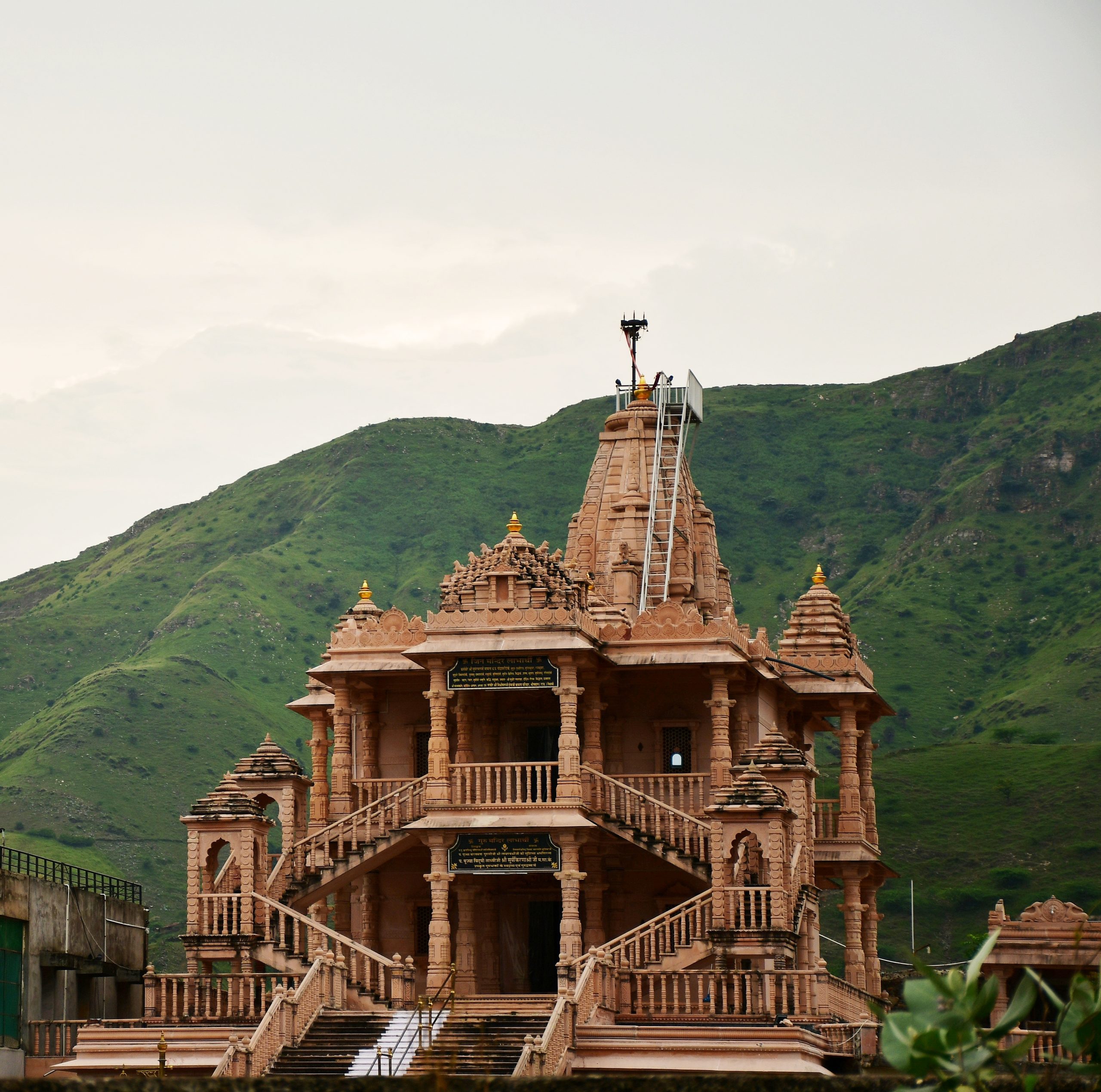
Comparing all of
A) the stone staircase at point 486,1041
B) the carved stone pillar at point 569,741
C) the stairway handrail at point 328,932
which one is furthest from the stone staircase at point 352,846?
the stone staircase at point 486,1041

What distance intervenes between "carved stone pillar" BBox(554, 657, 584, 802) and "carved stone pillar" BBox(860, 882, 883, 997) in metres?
9.83

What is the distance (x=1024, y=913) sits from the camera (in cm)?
3900

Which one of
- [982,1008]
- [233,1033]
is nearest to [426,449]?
[233,1033]

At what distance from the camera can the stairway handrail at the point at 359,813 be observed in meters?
39.2

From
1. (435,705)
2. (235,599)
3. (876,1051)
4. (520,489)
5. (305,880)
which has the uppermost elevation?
(520,489)

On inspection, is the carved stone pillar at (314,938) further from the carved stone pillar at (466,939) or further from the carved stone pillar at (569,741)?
the carved stone pillar at (569,741)

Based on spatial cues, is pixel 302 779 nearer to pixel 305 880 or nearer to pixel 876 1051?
pixel 305 880

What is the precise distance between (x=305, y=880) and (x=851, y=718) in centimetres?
1188

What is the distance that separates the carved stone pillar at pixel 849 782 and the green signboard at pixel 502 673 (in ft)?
26.9

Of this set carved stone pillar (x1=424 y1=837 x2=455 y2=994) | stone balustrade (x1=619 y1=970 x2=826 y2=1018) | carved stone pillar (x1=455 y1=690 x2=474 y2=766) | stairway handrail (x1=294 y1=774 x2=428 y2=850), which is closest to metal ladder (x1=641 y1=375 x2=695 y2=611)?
A: carved stone pillar (x1=455 y1=690 x2=474 y2=766)

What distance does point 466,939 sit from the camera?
39344 millimetres

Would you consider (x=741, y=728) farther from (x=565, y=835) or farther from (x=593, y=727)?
(x=565, y=835)

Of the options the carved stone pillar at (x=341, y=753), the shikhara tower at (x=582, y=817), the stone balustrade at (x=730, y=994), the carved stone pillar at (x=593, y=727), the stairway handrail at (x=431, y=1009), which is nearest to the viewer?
the stairway handrail at (x=431, y=1009)

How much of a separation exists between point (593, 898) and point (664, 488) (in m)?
9.56
